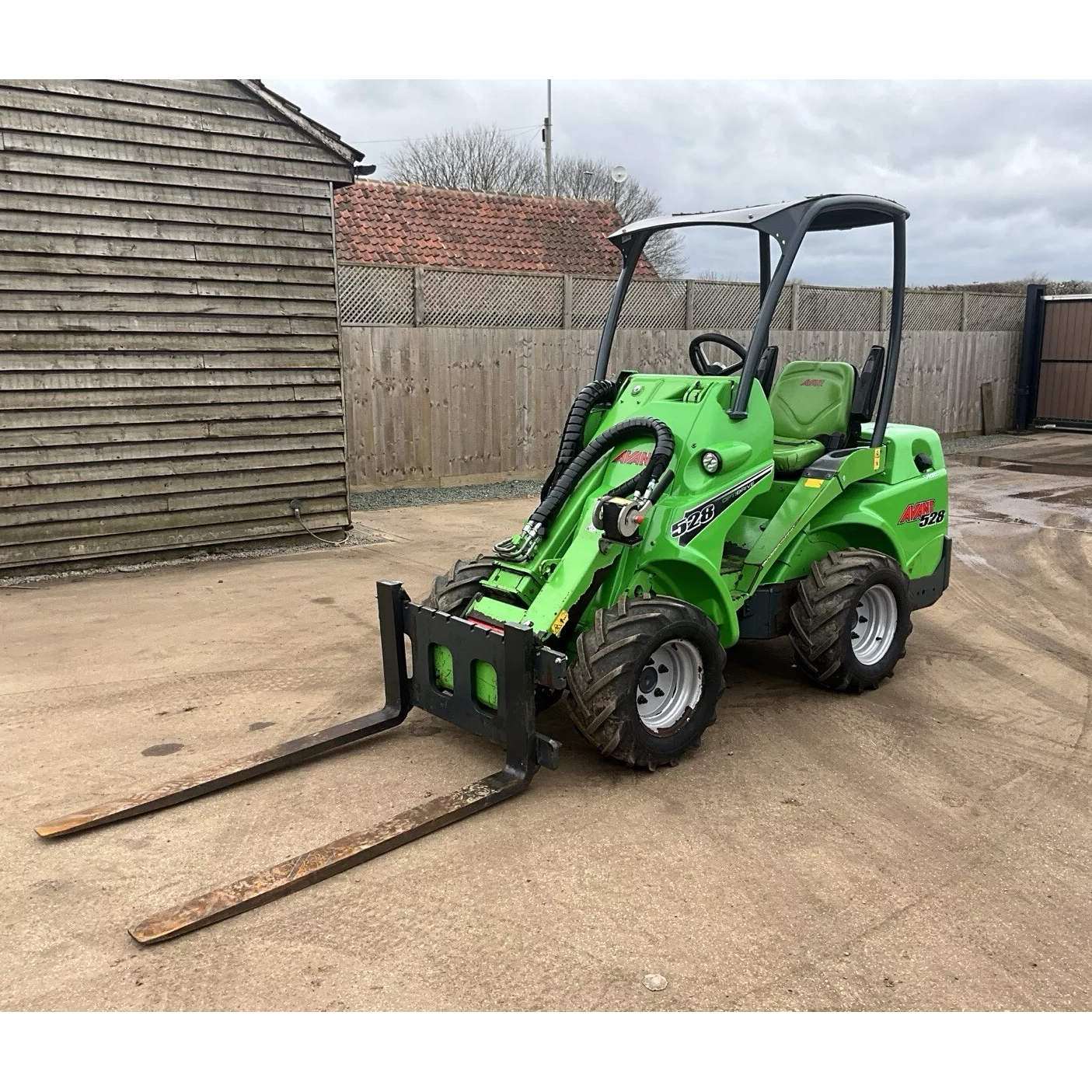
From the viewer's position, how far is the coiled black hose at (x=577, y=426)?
4859 millimetres

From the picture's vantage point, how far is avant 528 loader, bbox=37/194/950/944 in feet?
12.8

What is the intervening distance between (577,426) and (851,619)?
70.5 inches

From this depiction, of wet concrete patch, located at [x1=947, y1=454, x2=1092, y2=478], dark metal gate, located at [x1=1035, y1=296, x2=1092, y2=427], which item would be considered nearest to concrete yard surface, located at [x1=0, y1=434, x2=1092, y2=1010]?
wet concrete patch, located at [x1=947, y1=454, x2=1092, y2=478]

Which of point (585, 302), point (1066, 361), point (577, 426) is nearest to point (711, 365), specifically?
point (577, 426)

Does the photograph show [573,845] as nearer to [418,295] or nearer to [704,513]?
[704,513]

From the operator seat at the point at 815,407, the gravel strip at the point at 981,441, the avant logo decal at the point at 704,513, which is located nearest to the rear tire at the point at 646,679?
the avant logo decal at the point at 704,513

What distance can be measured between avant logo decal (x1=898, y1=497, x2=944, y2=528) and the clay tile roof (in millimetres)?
10391

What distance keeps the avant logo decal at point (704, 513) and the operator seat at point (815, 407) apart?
32.9 inches

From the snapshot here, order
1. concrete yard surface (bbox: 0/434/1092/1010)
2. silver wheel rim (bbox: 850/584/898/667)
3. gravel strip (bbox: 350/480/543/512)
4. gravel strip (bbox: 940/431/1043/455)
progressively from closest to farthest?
concrete yard surface (bbox: 0/434/1092/1010) < silver wheel rim (bbox: 850/584/898/667) < gravel strip (bbox: 350/480/543/512) < gravel strip (bbox: 940/431/1043/455)

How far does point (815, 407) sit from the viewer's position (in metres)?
5.46

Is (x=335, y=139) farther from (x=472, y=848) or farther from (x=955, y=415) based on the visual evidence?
(x=955, y=415)

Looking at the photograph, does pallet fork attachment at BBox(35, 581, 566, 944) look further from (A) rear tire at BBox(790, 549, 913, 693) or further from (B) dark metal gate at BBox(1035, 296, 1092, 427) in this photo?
(B) dark metal gate at BBox(1035, 296, 1092, 427)

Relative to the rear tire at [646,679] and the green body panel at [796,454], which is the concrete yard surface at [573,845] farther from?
the green body panel at [796,454]

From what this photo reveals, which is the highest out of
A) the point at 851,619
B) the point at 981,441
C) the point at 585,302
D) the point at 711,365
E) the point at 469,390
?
Answer: the point at 585,302
